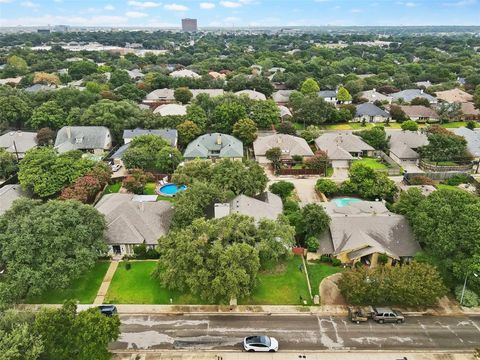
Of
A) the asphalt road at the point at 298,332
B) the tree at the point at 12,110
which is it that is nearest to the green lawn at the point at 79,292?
the asphalt road at the point at 298,332

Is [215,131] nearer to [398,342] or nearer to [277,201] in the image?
[277,201]

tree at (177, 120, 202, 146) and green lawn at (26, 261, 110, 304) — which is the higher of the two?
tree at (177, 120, 202, 146)

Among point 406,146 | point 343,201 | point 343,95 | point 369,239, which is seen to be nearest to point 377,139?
point 406,146

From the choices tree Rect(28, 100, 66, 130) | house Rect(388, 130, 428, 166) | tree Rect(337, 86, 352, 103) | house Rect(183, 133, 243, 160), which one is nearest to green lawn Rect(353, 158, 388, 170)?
house Rect(388, 130, 428, 166)

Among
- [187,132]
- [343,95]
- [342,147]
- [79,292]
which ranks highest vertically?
[343,95]

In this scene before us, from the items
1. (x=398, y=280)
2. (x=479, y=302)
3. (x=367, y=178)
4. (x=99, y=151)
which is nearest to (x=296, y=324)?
(x=398, y=280)

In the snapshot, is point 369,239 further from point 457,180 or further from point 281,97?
point 281,97

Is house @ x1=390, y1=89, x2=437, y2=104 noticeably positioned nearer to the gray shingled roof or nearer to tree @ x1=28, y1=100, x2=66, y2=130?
the gray shingled roof
